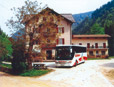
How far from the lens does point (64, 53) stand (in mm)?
19609

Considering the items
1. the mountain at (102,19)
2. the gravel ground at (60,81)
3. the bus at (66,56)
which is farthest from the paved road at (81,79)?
the mountain at (102,19)

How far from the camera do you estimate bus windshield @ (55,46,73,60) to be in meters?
19.3

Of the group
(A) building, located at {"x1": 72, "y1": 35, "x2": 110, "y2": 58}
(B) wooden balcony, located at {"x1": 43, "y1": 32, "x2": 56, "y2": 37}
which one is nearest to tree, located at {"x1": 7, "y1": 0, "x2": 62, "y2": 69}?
(B) wooden balcony, located at {"x1": 43, "y1": 32, "x2": 56, "y2": 37}

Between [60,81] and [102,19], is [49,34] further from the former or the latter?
[102,19]

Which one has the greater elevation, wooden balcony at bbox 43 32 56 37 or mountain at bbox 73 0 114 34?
mountain at bbox 73 0 114 34

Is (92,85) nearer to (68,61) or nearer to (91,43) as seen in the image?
(68,61)

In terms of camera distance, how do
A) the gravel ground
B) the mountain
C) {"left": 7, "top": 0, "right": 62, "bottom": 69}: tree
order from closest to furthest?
the gravel ground, {"left": 7, "top": 0, "right": 62, "bottom": 69}: tree, the mountain

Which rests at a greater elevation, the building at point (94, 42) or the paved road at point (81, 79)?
the building at point (94, 42)

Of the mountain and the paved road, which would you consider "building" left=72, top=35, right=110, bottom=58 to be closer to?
the mountain

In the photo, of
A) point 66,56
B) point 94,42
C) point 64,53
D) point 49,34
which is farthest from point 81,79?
point 94,42

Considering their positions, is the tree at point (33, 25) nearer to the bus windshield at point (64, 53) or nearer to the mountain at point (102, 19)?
the bus windshield at point (64, 53)

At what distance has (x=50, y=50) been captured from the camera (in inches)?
1316

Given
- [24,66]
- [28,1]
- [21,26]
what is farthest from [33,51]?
[28,1]

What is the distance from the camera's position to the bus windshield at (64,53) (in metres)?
19.3
